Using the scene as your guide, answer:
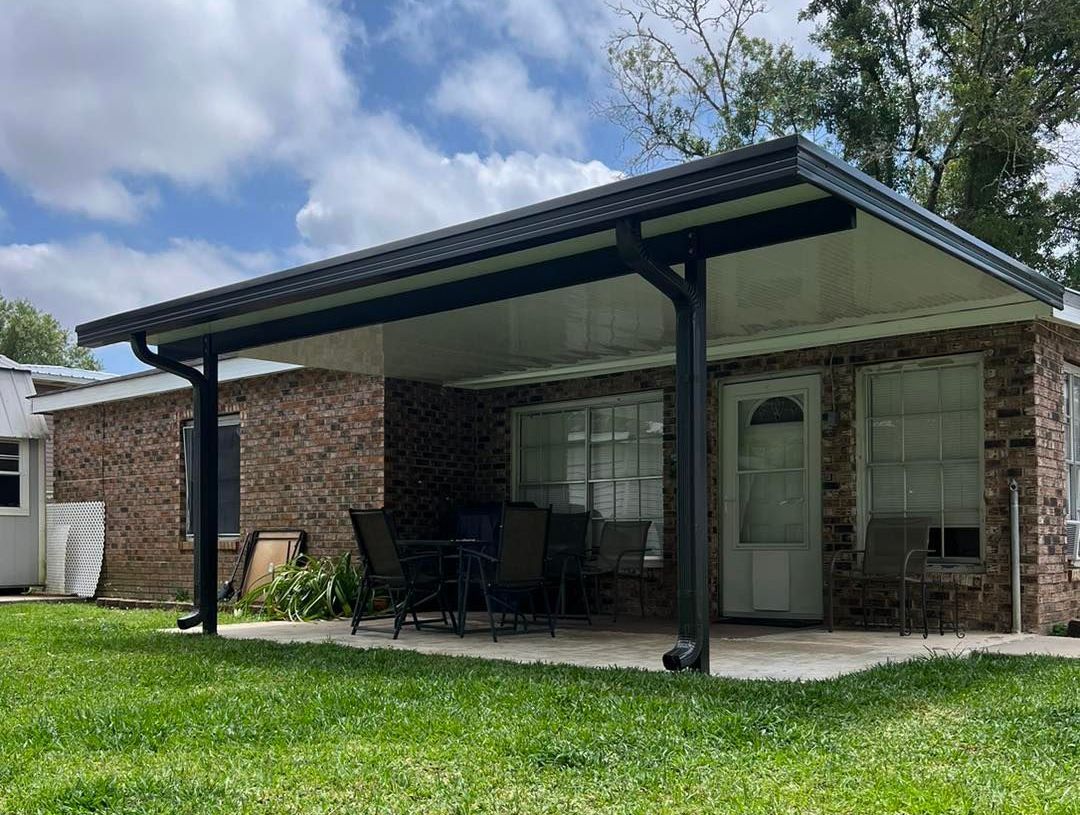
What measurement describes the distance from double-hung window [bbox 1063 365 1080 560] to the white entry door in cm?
184

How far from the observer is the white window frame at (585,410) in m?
10.5

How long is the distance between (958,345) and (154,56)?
1202 cm

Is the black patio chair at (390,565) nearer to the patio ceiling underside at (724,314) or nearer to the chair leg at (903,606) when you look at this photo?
the patio ceiling underside at (724,314)

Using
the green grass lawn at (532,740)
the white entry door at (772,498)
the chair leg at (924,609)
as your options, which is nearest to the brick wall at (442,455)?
the white entry door at (772,498)

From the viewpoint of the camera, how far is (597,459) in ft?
36.4

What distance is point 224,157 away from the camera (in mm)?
24969

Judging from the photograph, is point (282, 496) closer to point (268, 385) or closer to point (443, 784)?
point (268, 385)

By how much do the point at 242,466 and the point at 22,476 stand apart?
497 centimetres

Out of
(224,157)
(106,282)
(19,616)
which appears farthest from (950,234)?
(106,282)

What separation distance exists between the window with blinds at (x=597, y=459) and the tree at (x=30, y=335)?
108 feet

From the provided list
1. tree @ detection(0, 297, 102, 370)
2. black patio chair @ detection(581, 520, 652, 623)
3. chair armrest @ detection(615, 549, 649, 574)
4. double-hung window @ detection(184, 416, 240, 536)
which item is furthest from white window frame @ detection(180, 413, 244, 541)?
tree @ detection(0, 297, 102, 370)

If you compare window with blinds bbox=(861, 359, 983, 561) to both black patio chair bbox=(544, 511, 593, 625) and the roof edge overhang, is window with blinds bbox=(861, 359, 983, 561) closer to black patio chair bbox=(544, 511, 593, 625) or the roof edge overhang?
the roof edge overhang

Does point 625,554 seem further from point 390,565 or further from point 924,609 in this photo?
point 924,609

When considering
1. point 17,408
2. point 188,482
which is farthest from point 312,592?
point 17,408
